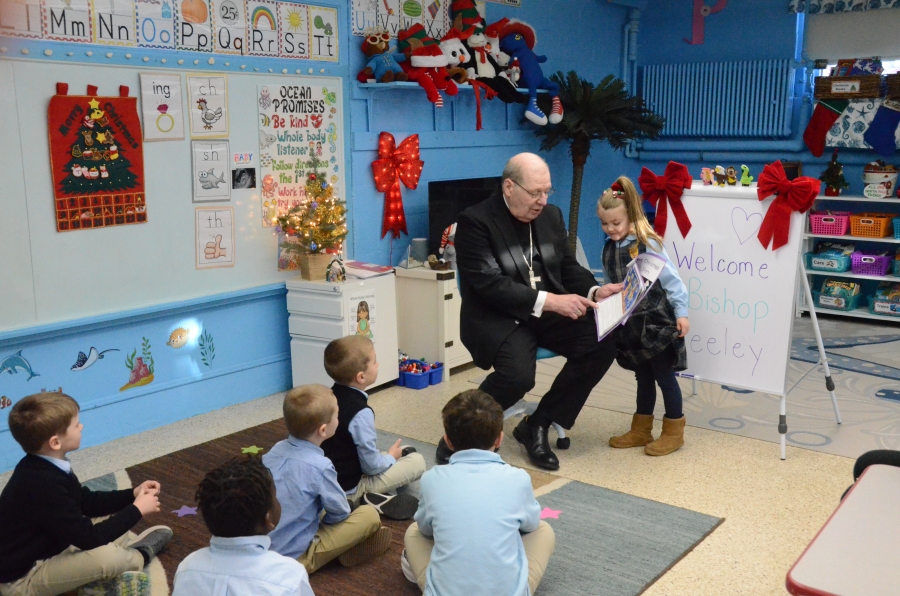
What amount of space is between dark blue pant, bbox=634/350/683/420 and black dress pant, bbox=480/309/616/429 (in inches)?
6.5

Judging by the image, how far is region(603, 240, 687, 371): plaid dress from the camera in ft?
11.7

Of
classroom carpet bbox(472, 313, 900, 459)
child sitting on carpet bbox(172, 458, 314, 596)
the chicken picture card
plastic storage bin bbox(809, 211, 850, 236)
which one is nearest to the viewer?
child sitting on carpet bbox(172, 458, 314, 596)

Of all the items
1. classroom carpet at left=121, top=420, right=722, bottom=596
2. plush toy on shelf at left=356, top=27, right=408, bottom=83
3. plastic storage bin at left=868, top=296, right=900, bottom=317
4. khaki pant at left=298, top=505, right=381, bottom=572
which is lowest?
classroom carpet at left=121, top=420, right=722, bottom=596

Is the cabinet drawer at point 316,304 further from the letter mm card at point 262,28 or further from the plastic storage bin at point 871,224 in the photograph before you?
the plastic storage bin at point 871,224

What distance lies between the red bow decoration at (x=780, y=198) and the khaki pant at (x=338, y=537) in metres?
2.00

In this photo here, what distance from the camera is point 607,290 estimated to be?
3.61m

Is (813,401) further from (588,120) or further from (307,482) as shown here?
(307,482)

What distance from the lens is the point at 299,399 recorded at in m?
2.44

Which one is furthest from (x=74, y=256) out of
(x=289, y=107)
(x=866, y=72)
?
(x=866, y=72)

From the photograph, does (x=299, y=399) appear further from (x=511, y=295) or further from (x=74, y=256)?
(x=74, y=256)

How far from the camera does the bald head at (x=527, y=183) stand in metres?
3.56

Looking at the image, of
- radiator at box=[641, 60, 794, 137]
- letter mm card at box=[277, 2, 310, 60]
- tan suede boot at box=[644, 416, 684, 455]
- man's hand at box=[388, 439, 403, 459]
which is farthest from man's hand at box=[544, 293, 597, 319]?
radiator at box=[641, 60, 794, 137]

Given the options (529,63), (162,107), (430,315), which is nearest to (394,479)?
(430,315)

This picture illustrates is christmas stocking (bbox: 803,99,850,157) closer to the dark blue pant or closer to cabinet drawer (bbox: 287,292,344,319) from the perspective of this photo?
the dark blue pant
